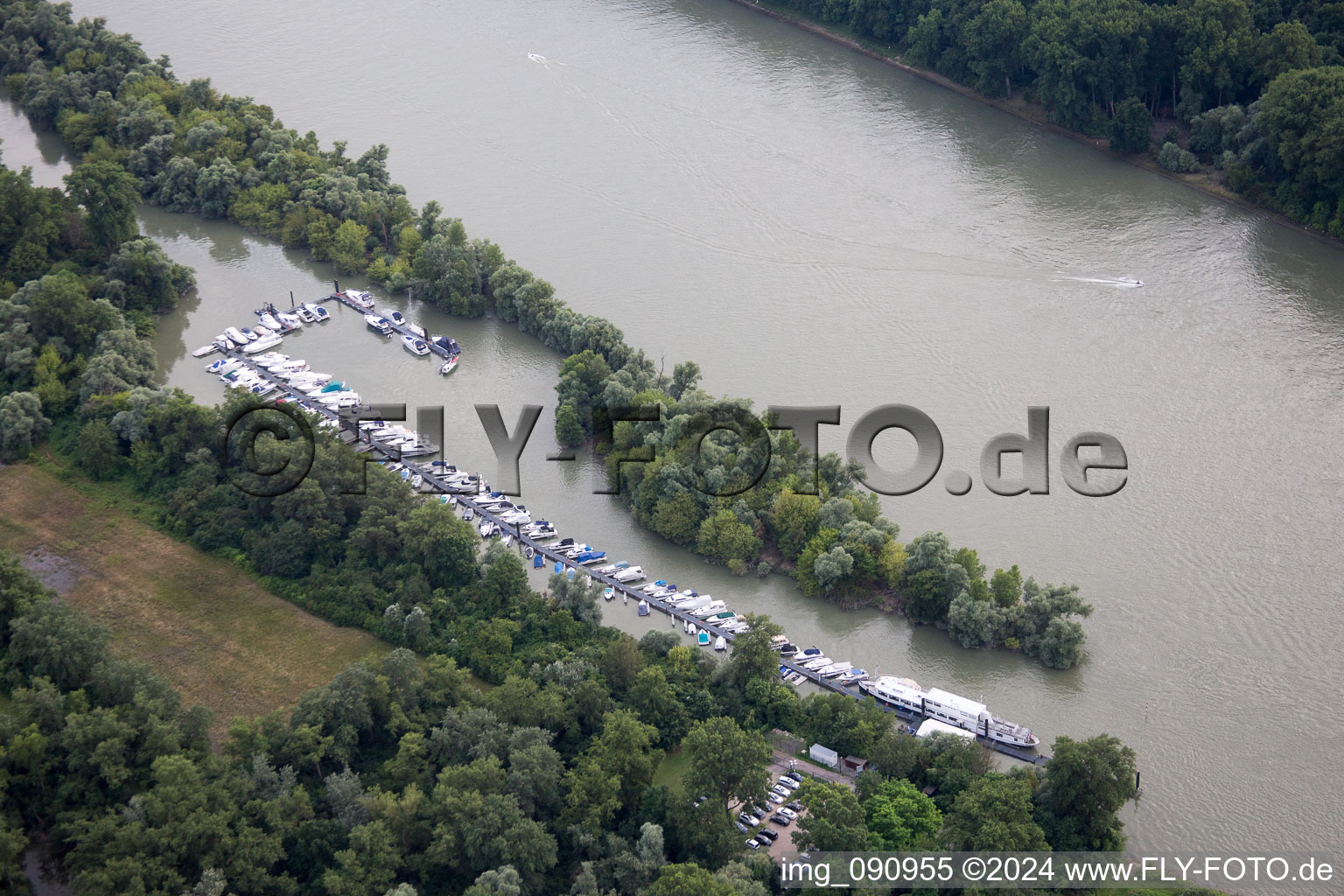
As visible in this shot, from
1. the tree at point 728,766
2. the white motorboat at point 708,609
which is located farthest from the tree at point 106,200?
the tree at point 728,766

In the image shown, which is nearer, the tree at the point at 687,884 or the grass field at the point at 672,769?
the tree at the point at 687,884

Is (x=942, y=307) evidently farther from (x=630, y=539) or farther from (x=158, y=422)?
(x=158, y=422)

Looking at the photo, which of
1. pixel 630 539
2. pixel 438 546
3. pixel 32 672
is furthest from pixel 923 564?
pixel 32 672

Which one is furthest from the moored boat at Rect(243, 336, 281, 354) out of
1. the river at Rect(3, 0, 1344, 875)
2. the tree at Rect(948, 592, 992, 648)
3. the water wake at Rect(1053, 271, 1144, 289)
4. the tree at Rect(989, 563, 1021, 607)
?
the water wake at Rect(1053, 271, 1144, 289)

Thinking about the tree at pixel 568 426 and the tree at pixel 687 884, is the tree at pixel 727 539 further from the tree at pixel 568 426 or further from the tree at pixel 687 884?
the tree at pixel 687 884

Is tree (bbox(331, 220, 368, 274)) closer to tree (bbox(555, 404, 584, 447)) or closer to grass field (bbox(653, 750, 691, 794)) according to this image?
tree (bbox(555, 404, 584, 447))

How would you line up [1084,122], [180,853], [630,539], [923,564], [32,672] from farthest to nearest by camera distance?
[1084,122]
[630,539]
[923,564]
[32,672]
[180,853]
